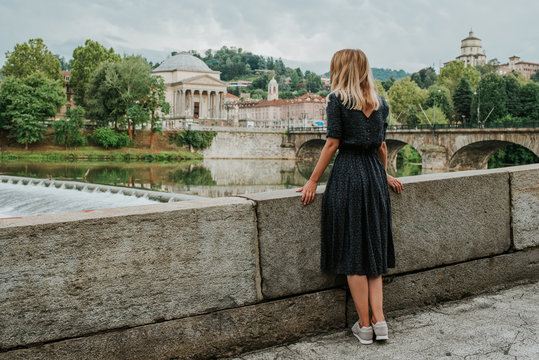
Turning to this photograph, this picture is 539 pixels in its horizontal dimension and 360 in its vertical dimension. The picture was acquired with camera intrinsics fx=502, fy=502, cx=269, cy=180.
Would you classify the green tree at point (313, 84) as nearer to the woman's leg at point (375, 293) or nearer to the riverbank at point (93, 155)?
the riverbank at point (93, 155)

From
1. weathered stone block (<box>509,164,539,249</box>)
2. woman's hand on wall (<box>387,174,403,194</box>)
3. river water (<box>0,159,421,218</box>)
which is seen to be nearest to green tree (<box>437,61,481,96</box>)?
river water (<box>0,159,421,218</box>)

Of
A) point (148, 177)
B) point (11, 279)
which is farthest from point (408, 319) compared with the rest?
point (148, 177)

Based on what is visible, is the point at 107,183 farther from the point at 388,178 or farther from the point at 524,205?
the point at 388,178

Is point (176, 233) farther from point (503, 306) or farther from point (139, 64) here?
point (139, 64)

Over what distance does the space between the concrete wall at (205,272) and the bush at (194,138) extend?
191ft

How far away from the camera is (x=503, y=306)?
3600mm

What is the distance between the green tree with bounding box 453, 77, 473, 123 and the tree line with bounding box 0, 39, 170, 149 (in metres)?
41.8

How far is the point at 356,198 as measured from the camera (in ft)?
9.89

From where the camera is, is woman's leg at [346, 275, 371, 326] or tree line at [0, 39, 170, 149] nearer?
woman's leg at [346, 275, 371, 326]

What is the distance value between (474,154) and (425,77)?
112550 millimetres

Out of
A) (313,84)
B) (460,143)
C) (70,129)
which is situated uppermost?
(313,84)

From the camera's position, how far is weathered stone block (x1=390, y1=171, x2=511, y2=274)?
354 centimetres

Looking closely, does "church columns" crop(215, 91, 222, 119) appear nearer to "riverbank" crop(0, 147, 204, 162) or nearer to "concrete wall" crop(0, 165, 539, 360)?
"riverbank" crop(0, 147, 204, 162)

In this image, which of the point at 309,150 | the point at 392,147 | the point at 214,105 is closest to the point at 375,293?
the point at 392,147
